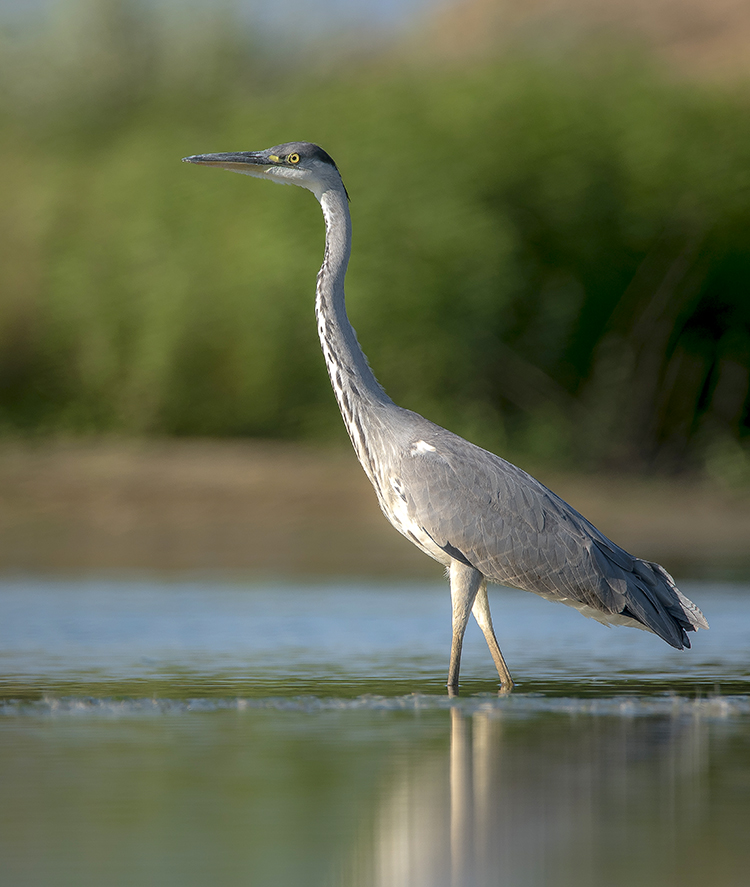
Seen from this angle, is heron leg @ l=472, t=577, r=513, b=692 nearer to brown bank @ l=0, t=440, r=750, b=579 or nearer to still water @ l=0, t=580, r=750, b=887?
still water @ l=0, t=580, r=750, b=887

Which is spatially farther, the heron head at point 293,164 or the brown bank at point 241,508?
the brown bank at point 241,508

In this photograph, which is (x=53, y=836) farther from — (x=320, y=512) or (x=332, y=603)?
(x=320, y=512)

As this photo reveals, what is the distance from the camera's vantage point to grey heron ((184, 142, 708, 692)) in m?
8.12

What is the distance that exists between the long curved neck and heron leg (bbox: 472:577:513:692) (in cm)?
85

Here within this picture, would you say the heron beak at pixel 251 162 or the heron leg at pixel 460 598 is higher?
the heron beak at pixel 251 162

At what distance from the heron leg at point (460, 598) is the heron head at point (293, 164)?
234 centimetres

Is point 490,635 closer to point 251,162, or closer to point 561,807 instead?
point 561,807

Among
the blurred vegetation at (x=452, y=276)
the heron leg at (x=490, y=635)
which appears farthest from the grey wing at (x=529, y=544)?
the blurred vegetation at (x=452, y=276)

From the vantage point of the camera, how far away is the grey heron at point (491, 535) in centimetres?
812

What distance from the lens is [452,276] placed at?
22.0m

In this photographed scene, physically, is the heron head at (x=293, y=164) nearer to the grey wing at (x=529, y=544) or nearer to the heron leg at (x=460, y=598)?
the grey wing at (x=529, y=544)

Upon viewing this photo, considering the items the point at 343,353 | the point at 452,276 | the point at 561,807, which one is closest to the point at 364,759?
the point at 561,807

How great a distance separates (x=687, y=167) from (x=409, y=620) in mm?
13818

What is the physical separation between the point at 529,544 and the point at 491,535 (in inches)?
7.9
